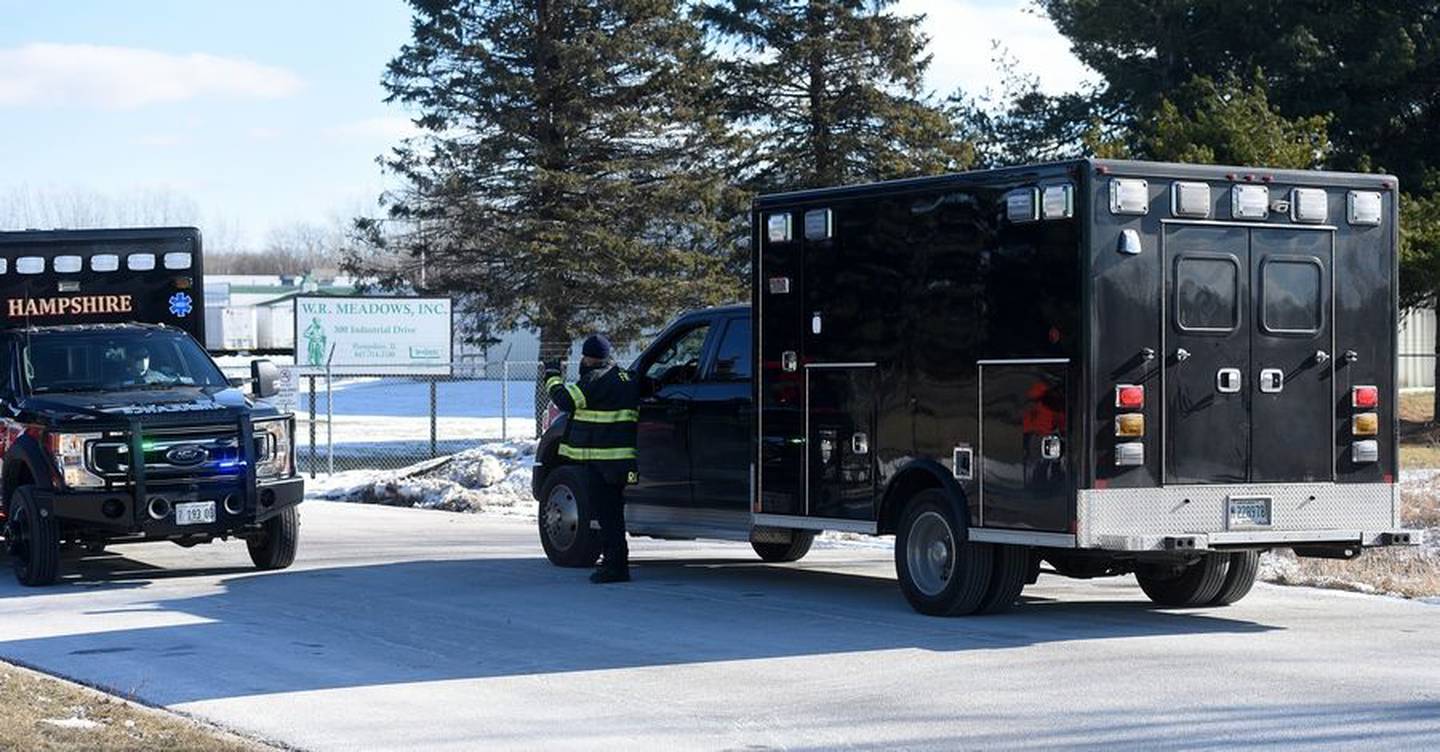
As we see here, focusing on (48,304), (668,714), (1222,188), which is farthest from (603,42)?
(668,714)

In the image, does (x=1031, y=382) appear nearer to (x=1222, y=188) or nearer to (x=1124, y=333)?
(x=1124, y=333)

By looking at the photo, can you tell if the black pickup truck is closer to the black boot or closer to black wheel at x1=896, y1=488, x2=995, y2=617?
the black boot

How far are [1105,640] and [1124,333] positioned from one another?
1.83m

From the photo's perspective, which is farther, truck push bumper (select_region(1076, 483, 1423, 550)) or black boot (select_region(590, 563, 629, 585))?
black boot (select_region(590, 563, 629, 585))

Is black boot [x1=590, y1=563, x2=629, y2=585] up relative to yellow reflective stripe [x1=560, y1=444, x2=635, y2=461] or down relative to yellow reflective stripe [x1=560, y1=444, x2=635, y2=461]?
down

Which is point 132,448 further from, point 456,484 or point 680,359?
point 456,484

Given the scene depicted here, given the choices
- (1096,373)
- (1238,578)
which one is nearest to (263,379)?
(1096,373)

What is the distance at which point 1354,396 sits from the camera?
492 inches

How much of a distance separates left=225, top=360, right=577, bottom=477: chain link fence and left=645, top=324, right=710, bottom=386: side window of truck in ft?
14.5

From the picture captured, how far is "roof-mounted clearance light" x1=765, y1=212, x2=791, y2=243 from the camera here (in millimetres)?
14000

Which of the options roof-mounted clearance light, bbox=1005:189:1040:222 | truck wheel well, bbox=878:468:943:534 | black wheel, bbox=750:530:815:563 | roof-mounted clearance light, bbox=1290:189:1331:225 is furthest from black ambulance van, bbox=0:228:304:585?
roof-mounted clearance light, bbox=1290:189:1331:225

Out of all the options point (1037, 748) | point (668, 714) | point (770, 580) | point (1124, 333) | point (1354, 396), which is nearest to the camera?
point (1037, 748)

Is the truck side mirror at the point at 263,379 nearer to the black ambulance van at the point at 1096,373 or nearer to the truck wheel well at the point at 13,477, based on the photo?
the truck wheel well at the point at 13,477

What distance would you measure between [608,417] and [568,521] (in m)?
1.50
